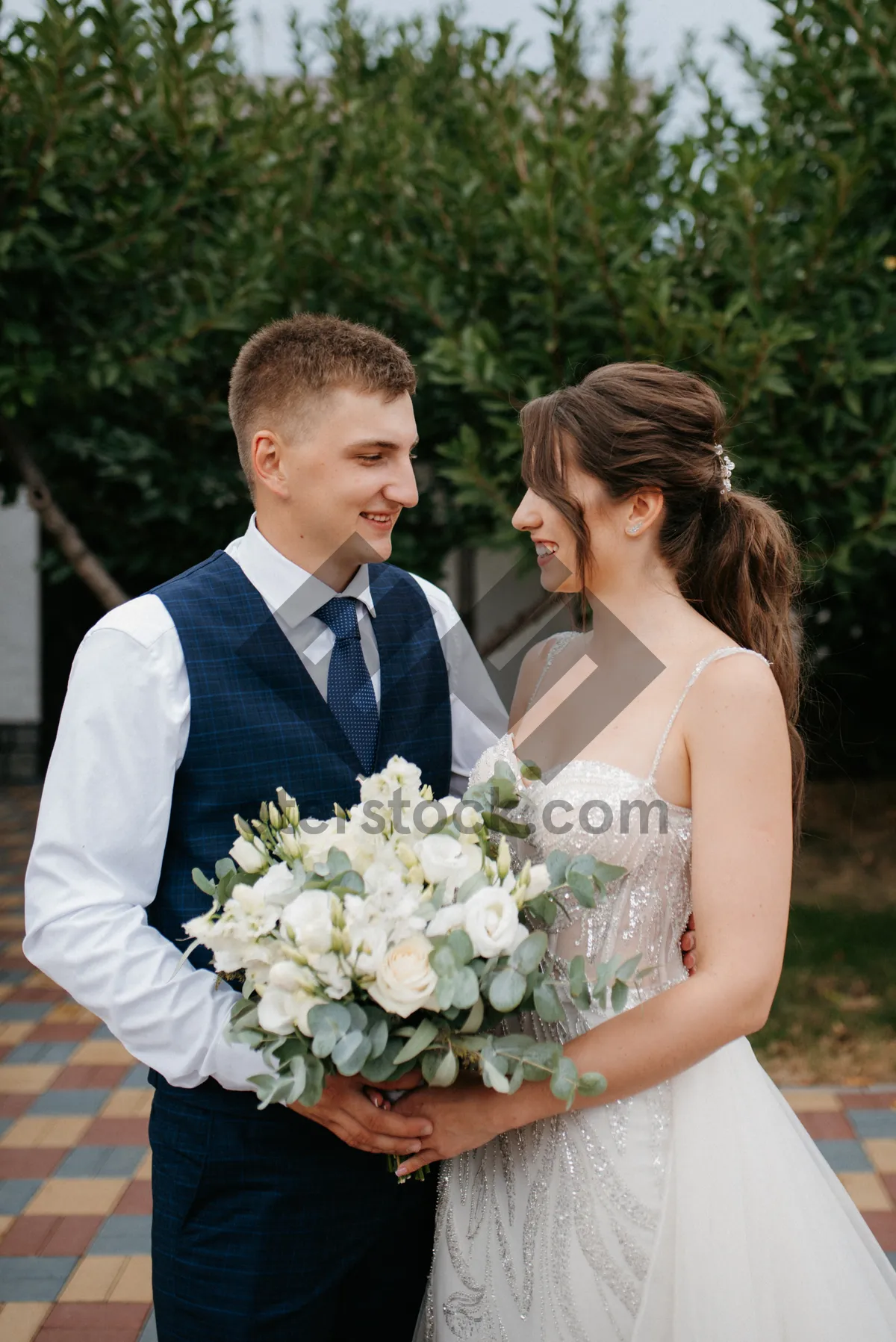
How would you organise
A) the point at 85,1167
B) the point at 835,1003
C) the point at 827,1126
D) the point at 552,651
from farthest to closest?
the point at 835,1003
the point at 827,1126
the point at 85,1167
the point at 552,651

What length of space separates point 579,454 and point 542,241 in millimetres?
2814

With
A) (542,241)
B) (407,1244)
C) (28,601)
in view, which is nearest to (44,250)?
(542,241)

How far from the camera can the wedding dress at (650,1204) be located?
177 cm

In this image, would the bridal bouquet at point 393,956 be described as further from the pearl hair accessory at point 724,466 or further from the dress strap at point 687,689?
the pearl hair accessory at point 724,466

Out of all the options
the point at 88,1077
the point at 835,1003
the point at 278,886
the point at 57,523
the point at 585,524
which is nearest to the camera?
the point at 278,886

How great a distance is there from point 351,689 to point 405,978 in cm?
78

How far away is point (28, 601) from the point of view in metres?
9.59

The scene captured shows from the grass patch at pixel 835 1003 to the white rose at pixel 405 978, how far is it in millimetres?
3349

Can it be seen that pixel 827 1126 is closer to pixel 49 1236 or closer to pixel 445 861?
pixel 49 1236

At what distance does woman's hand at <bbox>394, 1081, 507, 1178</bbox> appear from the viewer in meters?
1.70

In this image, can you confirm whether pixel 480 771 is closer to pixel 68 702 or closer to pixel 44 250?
pixel 68 702

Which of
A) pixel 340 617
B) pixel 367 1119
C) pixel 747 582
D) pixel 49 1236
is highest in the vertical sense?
pixel 747 582

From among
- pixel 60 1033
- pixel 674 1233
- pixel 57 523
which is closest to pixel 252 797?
pixel 674 1233

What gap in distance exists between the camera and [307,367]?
2146 mm
